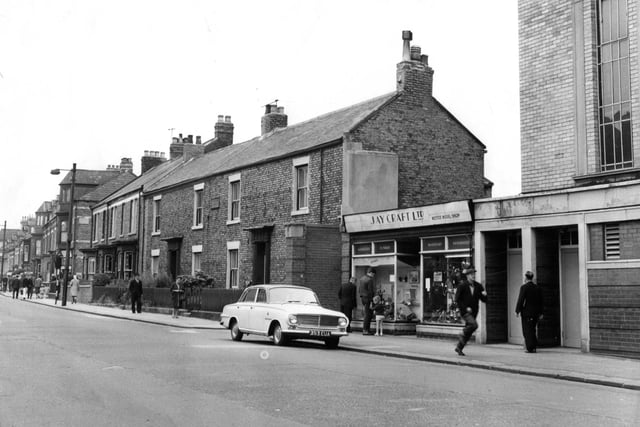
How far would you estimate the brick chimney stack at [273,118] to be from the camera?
1435 inches

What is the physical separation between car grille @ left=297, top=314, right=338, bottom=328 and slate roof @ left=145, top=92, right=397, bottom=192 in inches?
359

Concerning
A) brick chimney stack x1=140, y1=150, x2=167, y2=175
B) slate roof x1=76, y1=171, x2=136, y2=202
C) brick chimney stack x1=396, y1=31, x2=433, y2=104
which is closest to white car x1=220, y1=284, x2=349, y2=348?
brick chimney stack x1=396, y1=31, x2=433, y2=104

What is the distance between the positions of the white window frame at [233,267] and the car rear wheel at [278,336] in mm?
13620

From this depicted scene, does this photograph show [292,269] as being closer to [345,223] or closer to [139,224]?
[345,223]

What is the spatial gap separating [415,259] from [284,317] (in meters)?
6.47

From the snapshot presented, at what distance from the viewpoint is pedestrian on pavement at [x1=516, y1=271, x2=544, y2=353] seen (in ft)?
53.6

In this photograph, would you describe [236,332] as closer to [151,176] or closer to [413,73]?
[413,73]

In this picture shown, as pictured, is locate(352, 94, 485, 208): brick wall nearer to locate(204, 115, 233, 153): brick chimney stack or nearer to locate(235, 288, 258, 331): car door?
locate(235, 288, 258, 331): car door

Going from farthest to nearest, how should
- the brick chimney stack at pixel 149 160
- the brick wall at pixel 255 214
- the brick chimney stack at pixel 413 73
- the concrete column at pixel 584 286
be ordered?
the brick chimney stack at pixel 149 160 → the brick chimney stack at pixel 413 73 → the brick wall at pixel 255 214 → the concrete column at pixel 584 286

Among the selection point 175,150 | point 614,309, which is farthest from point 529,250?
point 175,150

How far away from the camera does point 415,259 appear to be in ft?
72.9

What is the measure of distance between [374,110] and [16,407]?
19166 mm

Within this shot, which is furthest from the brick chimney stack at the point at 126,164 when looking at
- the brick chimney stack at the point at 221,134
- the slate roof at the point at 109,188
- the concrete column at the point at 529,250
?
the concrete column at the point at 529,250

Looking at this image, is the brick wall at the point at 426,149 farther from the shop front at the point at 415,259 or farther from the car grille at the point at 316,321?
the car grille at the point at 316,321
